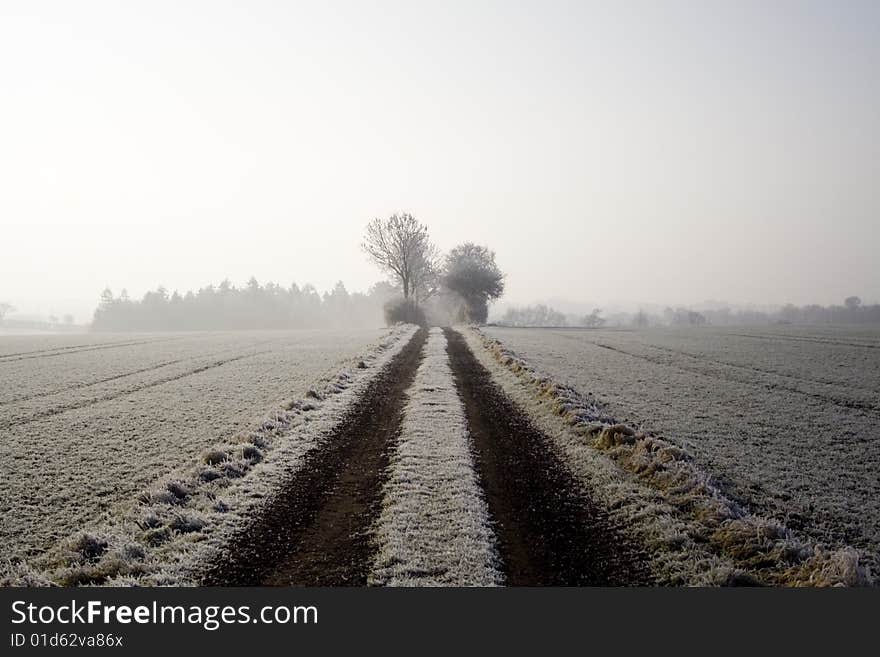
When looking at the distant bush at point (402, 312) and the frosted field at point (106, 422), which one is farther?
the distant bush at point (402, 312)

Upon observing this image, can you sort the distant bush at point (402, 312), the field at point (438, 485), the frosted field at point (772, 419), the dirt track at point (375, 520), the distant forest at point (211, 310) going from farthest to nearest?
1. the distant forest at point (211, 310)
2. the distant bush at point (402, 312)
3. the frosted field at point (772, 419)
4. the field at point (438, 485)
5. the dirt track at point (375, 520)

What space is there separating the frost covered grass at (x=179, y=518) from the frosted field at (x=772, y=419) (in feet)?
33.6

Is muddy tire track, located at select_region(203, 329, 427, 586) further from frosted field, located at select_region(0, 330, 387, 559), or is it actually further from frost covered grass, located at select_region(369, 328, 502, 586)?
frosted field, located at select_region(0, 330, 387, 559)

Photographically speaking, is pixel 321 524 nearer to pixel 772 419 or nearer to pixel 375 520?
pixel 375 520

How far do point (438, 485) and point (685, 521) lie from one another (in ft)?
15.8

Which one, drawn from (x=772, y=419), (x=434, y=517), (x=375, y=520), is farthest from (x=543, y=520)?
(x=772, y=419)

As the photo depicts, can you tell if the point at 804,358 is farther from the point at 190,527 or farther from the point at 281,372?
the point at 190,527

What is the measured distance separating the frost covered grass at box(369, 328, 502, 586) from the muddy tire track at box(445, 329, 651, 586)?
1.16ft

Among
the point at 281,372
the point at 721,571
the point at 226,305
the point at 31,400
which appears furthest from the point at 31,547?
the point at 226,305

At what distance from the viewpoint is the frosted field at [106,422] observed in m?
9.75

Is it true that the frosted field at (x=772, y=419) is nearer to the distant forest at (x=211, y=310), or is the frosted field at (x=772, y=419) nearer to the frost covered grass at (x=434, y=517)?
the frost covered grass at (x=434, y=517)

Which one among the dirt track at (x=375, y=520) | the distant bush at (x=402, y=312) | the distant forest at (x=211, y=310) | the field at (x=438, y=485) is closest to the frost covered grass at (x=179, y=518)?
the field at (x=438, y=485)

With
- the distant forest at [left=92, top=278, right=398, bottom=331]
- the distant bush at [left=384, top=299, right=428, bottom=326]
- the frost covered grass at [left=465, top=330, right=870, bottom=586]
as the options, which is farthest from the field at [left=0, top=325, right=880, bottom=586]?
the distant forest at [left=92, top=278, right=398, bottom=331]

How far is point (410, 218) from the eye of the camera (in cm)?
8106
